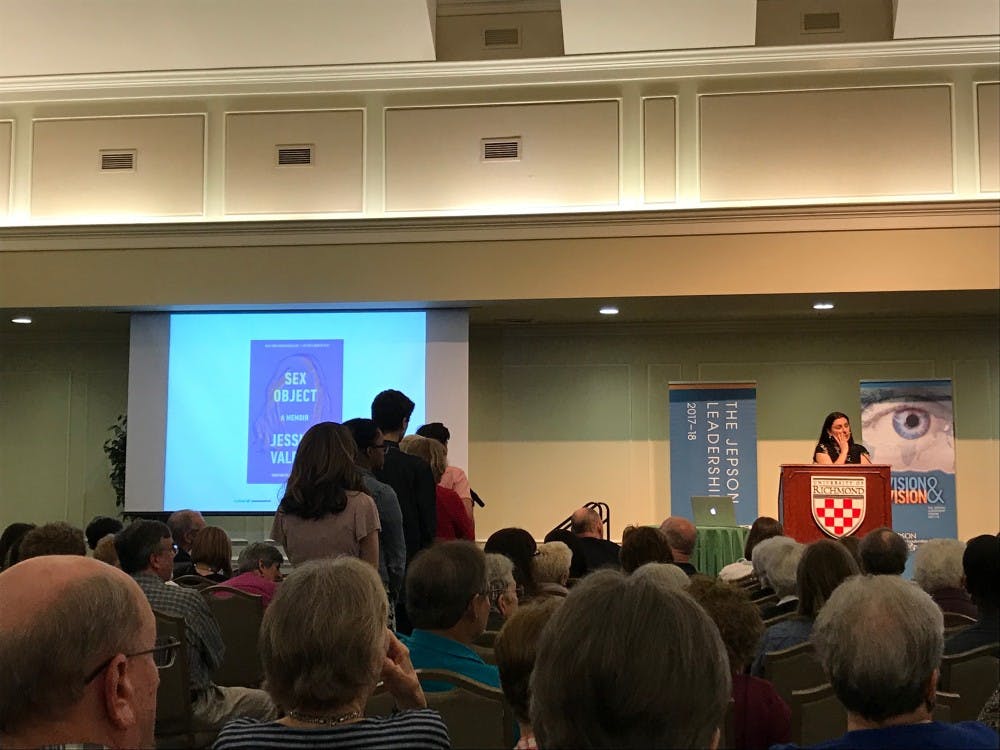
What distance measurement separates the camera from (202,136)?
8.97m

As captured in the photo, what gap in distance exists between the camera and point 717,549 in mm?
8758

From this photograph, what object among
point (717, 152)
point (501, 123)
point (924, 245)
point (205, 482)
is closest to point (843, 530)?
point (924, 245)

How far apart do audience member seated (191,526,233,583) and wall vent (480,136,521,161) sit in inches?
179

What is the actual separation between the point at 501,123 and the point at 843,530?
13.7 ft

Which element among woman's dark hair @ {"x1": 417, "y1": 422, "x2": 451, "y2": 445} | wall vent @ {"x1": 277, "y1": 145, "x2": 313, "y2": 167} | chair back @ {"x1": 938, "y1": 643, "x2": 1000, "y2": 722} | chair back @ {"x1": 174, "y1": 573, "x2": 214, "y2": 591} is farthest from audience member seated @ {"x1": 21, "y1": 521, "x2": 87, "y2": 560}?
wall vent @ {"x1": 277, "y1": 145, "x2": 313, "y2": 167}

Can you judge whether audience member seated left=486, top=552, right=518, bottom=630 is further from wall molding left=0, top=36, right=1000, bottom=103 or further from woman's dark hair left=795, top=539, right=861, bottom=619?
wall molding left=0, top=36, right=1000, bottom=103

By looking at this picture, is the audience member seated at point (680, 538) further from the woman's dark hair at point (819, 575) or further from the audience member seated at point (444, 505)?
the woman's dark hair at point (819, 575)

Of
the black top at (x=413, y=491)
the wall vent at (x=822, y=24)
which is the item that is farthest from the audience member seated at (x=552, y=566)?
the wall vent at (x=822, y=24)

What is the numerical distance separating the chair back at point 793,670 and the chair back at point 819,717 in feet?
1.75

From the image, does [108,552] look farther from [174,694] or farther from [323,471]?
[323,471]

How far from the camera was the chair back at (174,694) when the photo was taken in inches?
139

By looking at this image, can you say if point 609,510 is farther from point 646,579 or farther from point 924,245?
point 646,579

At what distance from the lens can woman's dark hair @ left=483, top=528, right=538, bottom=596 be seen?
4406 millimetres

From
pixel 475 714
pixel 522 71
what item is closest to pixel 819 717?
pixel 475 714
